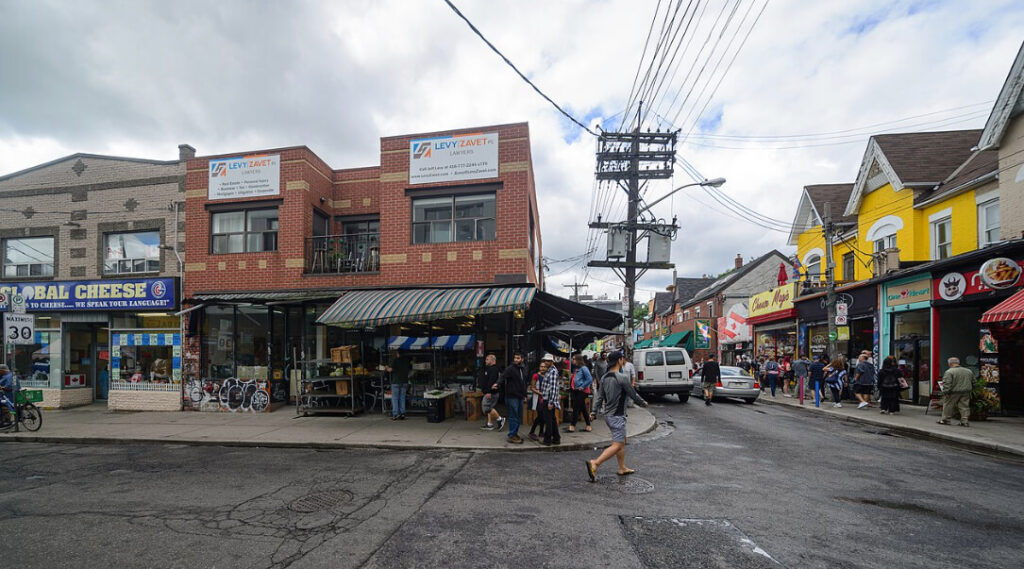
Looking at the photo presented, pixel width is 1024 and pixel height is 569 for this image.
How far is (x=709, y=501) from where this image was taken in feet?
18.5

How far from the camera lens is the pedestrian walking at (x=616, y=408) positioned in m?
6.60

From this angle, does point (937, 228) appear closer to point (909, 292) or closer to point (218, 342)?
point (909, 292)

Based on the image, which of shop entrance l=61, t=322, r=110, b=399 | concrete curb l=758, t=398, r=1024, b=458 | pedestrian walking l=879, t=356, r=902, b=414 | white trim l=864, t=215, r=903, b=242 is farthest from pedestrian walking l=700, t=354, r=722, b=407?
shop entrance l=61, t=322, r=110, b=399

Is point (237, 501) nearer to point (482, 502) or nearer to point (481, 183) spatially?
Result: point (482, 502)

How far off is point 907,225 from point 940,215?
109 cm

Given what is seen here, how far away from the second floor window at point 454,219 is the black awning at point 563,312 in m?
2.16

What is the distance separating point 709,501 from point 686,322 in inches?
1640

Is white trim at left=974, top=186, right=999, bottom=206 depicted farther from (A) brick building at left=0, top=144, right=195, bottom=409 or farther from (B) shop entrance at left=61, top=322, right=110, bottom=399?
(B) shop entrance at left=61, top=322, right=110, bottom=399

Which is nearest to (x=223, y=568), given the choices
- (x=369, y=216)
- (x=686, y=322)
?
(x=369, y=216)

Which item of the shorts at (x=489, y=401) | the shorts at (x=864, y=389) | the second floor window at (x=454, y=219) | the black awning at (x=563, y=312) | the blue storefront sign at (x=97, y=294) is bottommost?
the shorts at (x=864, y=389)

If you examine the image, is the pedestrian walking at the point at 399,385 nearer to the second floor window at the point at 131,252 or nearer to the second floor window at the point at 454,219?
the second floor window at the point at 454,219

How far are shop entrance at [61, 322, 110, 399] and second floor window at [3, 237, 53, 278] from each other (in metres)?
2.03

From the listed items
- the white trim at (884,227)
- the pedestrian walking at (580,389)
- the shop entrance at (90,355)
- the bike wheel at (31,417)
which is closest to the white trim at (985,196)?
the white trim at (884,227)

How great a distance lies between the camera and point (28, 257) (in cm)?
1538
